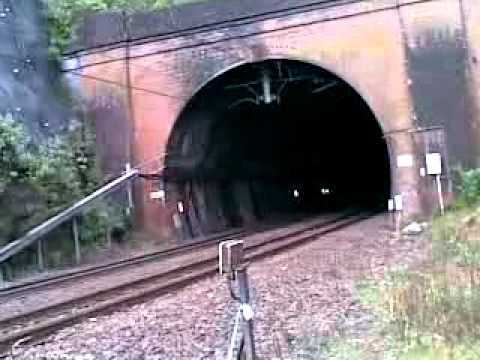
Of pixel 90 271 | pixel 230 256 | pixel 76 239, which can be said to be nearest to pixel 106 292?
pixel 90 271

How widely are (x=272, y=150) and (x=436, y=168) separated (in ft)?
48.5

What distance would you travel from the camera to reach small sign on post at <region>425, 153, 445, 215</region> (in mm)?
17938

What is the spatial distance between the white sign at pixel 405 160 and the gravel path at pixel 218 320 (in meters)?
7.18

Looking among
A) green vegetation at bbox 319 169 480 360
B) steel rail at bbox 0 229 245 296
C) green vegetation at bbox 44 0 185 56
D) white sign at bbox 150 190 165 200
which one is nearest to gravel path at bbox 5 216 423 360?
green vegetation at bbox 319 169 480 360

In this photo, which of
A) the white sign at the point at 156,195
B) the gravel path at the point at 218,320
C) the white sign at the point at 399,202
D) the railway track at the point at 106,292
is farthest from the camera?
the white sign at the point at 156,195

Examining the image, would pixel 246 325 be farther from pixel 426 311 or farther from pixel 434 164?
pixel 434 164

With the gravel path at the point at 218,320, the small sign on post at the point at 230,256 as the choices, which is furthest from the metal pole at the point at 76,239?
the small sign on post at the point at 230,256

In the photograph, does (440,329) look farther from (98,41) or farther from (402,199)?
(98,41)

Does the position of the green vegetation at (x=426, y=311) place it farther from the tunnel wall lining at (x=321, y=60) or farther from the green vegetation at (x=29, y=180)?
the tunnel wall lining at (x=321, y=60)

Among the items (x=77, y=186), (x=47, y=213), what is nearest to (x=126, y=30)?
(x=77, y=186)

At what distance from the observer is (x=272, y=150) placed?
3234cm

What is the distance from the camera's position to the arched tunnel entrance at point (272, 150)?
72.4ft

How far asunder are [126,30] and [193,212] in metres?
5.41

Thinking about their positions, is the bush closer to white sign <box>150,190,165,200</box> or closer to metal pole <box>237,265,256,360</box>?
white sign <box>150,190,165,200</box>
